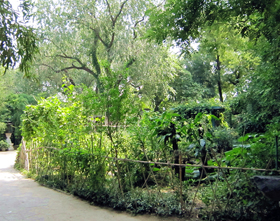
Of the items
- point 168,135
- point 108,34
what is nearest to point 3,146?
point 108,34

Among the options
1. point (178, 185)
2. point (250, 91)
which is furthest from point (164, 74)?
point (178, 185)

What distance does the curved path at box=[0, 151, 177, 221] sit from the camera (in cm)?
451

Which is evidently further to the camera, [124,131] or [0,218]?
[124,131]

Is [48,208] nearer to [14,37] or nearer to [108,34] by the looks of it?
[14,37]

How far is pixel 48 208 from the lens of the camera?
5137 mm

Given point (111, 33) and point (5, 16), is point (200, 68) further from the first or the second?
point (5, 16)

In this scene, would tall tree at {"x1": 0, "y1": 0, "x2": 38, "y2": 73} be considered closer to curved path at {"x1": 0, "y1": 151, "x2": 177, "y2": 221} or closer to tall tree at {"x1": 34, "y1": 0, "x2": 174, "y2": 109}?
curved path at {"x1": 0, "y1": 151, "x2": 177, "y2": 221}

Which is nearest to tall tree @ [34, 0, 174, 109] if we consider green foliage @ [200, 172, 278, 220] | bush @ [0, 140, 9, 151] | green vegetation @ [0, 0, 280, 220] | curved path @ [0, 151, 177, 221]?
green vegetation @ [0, 0, 280, 220]

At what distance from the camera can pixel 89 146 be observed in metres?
5.89

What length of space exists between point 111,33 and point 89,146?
13.8m

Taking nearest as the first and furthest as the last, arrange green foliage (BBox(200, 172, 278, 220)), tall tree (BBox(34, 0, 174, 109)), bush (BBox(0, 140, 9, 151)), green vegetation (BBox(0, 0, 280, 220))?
green foliage (BBox(200, 172, 278, 220)) → green vegetation (BBox(0, 0, 280, 220)) → tall tree (BBox(34, 0, 174, 109)) → bush (BBox(0, 140, 9, 151))

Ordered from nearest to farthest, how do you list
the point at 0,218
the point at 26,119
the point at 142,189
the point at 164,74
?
1. the point at 0,218
2. the point at 142,189
3. the point at 26,119
4. the point at 164,74

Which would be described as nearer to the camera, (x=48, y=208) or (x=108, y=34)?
(x=48, y=208)

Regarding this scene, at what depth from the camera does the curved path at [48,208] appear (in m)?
4.51
